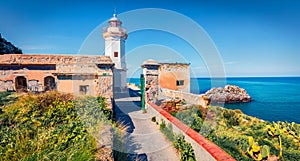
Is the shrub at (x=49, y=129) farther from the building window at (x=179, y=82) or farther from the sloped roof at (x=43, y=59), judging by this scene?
the building window at (x=179, y=82)

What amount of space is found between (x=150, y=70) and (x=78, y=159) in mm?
6861

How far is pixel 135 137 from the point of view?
6.31 m

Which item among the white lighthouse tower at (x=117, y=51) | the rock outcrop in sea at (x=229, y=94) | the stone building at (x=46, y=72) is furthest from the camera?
the rock outcrop in sea at (x=229, y=94)

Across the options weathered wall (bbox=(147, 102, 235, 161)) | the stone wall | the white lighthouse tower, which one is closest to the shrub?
weathered wall (bbox=(147, 102, 235, 161))

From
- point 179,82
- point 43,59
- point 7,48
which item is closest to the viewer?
point 43,59

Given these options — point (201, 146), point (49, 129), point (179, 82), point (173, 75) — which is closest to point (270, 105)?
point (179, 82)

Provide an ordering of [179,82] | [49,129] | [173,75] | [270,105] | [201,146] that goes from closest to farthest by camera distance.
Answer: [201,146], [49,129], [173,75], [179,82], [270,105]

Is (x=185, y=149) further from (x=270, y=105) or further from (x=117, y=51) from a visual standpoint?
(x=270, y=105)

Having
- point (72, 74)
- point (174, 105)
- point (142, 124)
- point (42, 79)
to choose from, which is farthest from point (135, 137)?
point (42, 79)

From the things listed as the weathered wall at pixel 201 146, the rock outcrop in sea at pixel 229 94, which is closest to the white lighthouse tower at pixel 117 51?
the rock outcrop in sea at pixel 229 94

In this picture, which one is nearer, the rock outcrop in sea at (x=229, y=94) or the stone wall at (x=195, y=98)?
the stone wall at (x=195, y=98)

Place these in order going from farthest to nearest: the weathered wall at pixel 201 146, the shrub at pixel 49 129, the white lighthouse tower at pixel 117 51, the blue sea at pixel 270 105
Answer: the white lighthouse tower at pixel 117 51, the blue sea at pixel 270 105, the weathered wall at pixel 201 146, the shrub at pixel 49 129

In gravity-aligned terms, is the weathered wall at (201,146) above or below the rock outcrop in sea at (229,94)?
above

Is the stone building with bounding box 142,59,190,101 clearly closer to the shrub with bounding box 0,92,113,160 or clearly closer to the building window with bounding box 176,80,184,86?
the building window with bounding box 176,80,184,86
